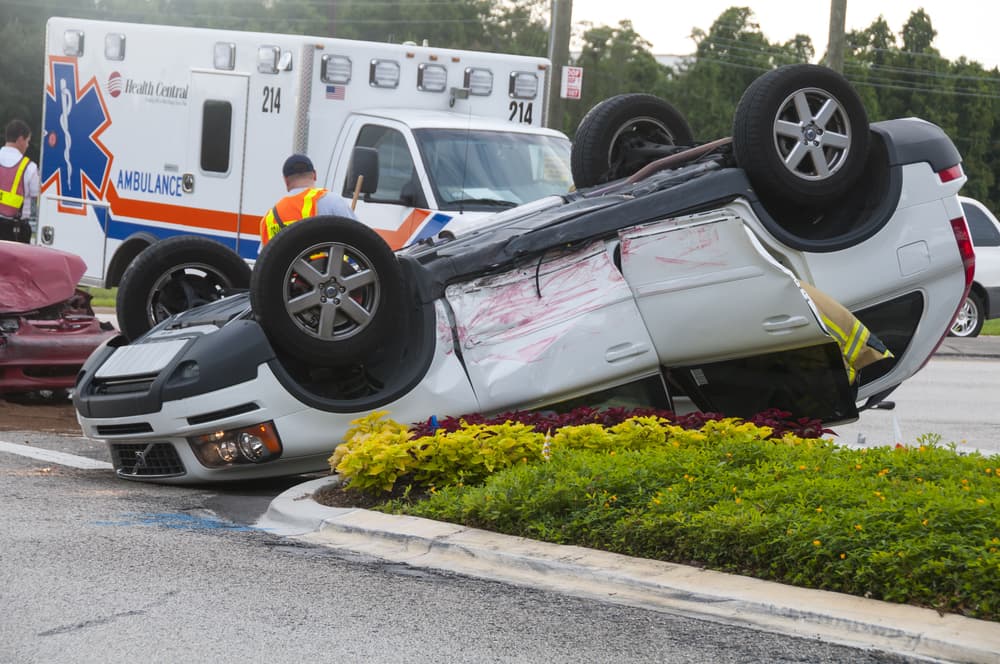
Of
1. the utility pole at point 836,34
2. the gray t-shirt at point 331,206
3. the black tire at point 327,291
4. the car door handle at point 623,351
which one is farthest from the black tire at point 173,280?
the utility pole at point 836,34

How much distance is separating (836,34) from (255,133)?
10758 millimetres

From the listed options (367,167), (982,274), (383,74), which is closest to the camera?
(367,167)

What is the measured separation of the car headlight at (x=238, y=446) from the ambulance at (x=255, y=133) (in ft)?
14.2

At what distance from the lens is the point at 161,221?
14.9m

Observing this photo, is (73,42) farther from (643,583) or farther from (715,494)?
(643,583)

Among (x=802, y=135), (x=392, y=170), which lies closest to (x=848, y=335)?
(x=802, y=135)

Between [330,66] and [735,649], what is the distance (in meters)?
9.76

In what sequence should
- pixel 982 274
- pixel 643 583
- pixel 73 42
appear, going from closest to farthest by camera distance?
pixel 643 583, pixel 73 42, pixel 982 274

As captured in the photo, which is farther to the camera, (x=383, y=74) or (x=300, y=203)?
(x=383, y=74)

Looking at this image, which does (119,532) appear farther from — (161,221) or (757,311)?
(161,221)

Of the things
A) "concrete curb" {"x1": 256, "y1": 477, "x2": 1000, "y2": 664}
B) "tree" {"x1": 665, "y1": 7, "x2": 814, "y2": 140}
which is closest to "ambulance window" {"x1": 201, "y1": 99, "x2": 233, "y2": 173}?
"concrete curb" {"x1": 256, "y1": 477, "x2": 1000, "y2": 664}

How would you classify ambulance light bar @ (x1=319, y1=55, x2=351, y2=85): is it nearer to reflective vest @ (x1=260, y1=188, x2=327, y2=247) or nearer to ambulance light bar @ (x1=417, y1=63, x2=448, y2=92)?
ambulance light bar @ (x1=417, y1=63, x2=448, y2=92)

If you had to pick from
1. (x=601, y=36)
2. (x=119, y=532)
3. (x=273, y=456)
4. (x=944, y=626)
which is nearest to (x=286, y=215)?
(x=273, y=456)

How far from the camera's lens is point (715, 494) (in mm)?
6480
